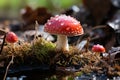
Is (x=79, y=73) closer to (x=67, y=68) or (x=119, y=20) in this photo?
(x=67, y=68)

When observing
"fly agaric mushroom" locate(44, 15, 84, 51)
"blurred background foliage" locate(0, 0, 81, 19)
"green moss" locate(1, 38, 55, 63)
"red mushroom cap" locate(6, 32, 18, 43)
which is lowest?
"green moss" locate(1, 38, 55, 63)

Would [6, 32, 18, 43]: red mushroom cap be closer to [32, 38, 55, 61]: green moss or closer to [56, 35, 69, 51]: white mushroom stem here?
[32, 38, 55, 61]: green moss

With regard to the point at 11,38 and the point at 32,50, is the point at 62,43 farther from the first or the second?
the point at 11,38

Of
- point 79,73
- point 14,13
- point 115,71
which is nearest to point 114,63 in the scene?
point 115,71

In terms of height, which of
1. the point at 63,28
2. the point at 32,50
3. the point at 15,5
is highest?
the point at 15,5

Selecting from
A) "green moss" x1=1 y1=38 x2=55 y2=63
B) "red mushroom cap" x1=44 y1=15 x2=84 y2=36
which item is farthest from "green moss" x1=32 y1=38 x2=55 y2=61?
"red mushroom cap" x1=44 y1=15 x2=84 y2=36

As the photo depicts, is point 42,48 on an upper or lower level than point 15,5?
lower

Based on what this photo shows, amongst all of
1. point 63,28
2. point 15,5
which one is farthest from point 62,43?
point 15,5

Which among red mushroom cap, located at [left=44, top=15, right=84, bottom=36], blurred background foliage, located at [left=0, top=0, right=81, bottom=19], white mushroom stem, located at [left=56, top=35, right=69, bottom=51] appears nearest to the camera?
red mushroom cap, located at [left=44, top=15, right=84, bottom=36]

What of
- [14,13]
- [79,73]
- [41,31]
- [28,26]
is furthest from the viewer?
[14,13]
